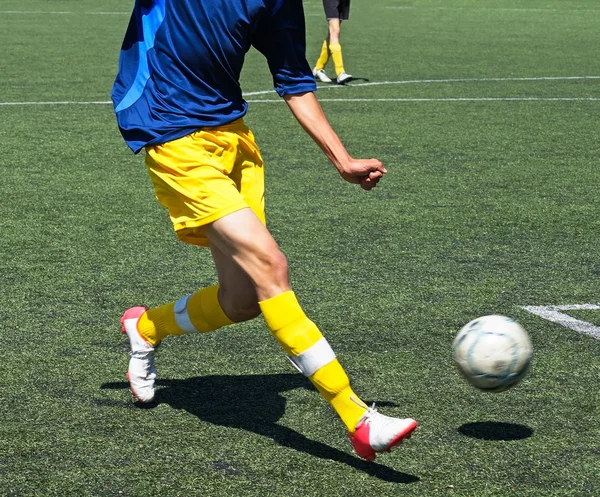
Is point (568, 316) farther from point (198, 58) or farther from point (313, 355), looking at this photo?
point (198, 58)

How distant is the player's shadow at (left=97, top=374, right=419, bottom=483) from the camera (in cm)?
401

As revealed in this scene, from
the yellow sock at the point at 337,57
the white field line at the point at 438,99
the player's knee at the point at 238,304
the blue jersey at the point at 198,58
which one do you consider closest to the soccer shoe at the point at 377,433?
the player's knee at the point at 238,304

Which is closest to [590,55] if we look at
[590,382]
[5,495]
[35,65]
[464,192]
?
[35,65]

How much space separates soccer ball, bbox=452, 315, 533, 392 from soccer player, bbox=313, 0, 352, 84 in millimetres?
11231

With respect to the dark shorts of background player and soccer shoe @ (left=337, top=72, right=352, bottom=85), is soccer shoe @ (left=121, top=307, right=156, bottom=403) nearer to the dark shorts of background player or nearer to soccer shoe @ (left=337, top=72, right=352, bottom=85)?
soccer shoe @ (left=337, top=72, right=352, bottom=85)

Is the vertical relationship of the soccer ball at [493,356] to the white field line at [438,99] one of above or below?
above

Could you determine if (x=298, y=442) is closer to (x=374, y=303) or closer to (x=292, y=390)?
(x=292, y=390)

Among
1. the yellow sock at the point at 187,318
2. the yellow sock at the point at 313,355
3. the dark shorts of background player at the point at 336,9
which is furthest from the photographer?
the dark shorts of background player at the point at 336,9

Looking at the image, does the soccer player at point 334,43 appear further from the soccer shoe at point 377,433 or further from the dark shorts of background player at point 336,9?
the soccer shoe at point 377,433

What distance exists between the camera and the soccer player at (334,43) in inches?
600

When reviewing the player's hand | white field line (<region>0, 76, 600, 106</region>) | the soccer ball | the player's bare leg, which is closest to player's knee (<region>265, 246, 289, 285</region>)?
the player's bare leg

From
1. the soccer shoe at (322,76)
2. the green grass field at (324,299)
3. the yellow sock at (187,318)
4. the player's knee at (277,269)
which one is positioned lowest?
the soccer shoe at (322,76)

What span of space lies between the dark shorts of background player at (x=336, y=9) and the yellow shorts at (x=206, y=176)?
11.6 meters

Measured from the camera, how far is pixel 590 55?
1898cm
